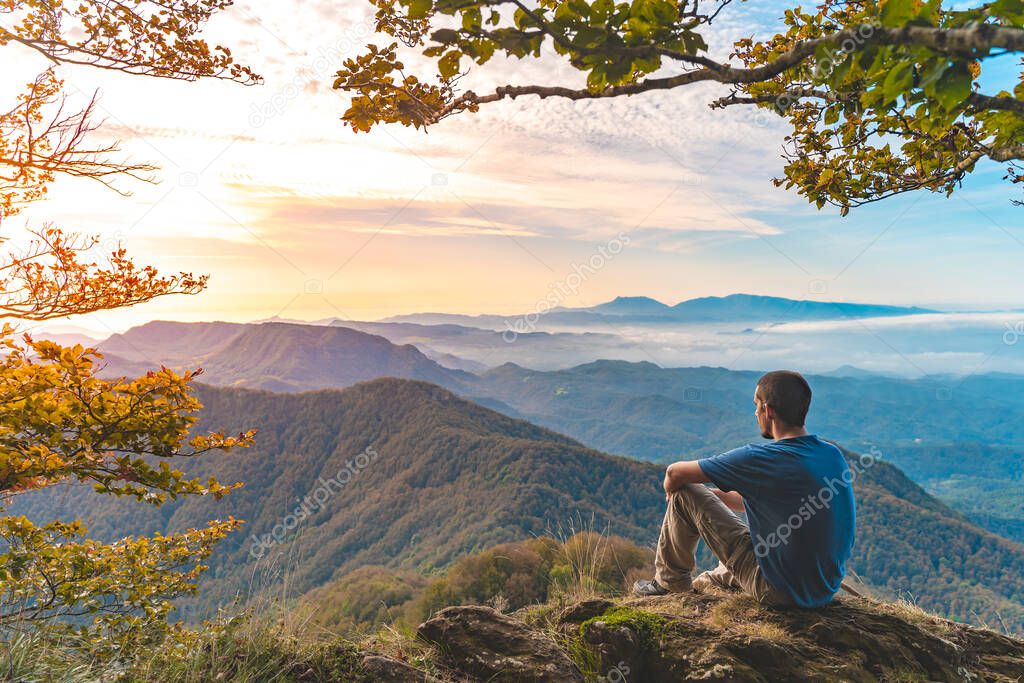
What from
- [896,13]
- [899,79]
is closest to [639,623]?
[899,79]

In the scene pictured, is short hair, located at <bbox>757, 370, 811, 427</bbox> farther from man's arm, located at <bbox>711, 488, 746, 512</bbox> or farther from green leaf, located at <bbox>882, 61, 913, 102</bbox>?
green leaf, located at <bbox>882, 61, 913, 102</bbox>

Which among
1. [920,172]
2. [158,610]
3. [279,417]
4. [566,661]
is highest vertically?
[920,172]

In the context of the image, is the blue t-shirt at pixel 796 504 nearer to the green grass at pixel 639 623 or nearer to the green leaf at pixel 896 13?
the green grass at pixel 639 623

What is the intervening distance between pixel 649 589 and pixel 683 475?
133cm

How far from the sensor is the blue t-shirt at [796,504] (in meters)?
3.92

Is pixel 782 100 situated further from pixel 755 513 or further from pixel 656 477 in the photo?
pixel 656 477

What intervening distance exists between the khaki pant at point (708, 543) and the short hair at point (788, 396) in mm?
902

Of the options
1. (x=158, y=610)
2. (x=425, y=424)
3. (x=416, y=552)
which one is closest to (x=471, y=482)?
(x=416, y=552)

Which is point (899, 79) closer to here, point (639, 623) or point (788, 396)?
point (788, 396)

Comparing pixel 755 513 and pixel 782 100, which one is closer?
pixel 755 513

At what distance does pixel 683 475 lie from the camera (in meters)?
4.21

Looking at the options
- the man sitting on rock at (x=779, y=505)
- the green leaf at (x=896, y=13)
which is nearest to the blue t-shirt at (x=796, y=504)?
the man sitting on rock at (x=779, y=505)

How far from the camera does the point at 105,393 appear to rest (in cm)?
405

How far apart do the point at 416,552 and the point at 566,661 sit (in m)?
89.8
